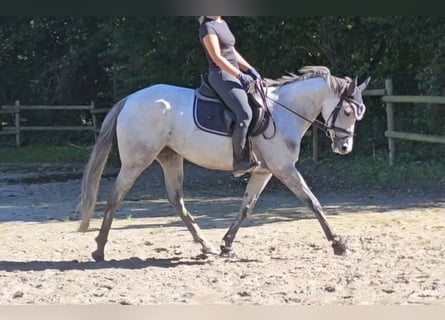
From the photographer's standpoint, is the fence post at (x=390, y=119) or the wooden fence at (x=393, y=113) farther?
the fence post at (x=390, y=119)

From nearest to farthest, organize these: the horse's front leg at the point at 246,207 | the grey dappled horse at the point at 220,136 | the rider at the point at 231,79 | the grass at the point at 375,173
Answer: the rider at the point at 231,79, the grey dappled horse at the point at 220,136, the horse's front leg at the point at 246,207, the grass at the point at 375,173

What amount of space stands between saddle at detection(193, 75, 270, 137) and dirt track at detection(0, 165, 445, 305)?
116 cm

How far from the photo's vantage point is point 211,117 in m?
6.47

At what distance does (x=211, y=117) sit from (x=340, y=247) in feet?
5.32

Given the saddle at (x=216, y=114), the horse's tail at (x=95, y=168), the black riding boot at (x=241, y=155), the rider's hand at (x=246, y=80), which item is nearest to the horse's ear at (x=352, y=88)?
the saddle at (x=216, y=114)

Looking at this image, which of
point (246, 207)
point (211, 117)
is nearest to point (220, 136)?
point (211, 117)

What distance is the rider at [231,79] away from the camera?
19.6 feet

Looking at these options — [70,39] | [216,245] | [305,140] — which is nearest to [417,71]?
[305,140]

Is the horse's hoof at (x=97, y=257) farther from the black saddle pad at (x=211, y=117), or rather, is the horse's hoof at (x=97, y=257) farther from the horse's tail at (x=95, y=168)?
the black saddle pad at (x=211, y=117)

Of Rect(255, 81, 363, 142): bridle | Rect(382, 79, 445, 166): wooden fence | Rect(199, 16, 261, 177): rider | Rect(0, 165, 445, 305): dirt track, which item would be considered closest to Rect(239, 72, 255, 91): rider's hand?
Rect(199, 16, 261, 177): rider

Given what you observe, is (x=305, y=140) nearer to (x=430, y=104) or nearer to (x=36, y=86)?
(x=430, y=104)

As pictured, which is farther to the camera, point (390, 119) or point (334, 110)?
point (390, 119)

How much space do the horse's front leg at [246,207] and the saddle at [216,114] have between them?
0.59 m

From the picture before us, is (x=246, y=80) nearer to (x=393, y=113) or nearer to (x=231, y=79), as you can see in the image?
(x=231, y=79)
